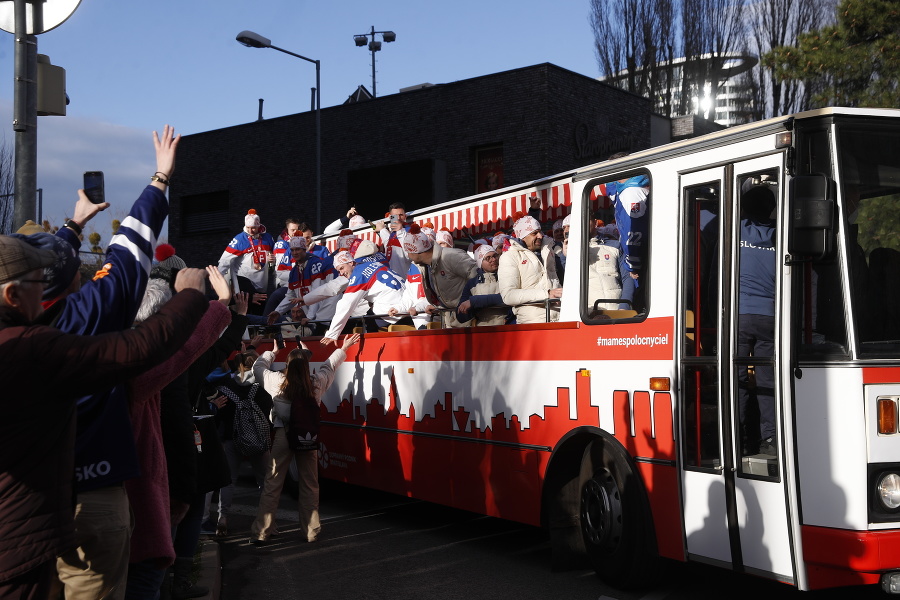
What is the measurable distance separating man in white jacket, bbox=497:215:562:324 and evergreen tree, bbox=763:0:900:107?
8334 millimetres

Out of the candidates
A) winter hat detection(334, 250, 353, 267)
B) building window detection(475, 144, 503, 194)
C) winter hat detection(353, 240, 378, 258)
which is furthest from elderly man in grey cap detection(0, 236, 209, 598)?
building window detection(475, 144, 503, 194)

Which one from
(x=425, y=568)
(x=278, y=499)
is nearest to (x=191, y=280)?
(x=425, y=568)

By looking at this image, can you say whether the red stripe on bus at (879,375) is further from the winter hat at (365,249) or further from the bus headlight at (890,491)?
→ the winter hat at (365,249)

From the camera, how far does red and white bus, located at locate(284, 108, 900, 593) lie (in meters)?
5.21

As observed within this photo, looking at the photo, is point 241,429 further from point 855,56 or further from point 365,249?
point 855,56

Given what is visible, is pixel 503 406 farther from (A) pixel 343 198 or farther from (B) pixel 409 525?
(A) pixel 343 198

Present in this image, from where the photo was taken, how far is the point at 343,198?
1179 inches

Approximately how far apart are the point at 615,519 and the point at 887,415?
6.83ft

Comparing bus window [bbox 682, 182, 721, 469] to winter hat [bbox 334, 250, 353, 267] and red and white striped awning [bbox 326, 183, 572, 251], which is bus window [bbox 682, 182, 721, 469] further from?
winter hat [bbox 334, 250, 353, 267]

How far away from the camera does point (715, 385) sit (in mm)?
5934

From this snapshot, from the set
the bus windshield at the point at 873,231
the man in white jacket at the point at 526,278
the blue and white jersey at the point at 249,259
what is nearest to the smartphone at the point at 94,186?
the man in white jacket at the point at 526,278

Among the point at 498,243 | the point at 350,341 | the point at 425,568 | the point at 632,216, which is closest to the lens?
the point at 632,216

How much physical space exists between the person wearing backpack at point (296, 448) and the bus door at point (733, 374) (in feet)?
12.9

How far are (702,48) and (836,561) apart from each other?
4262cm
